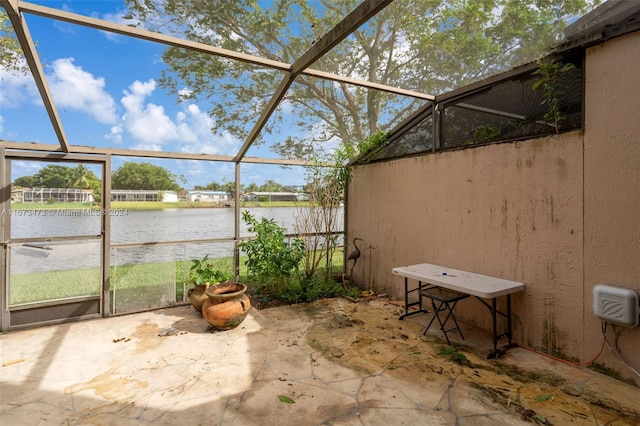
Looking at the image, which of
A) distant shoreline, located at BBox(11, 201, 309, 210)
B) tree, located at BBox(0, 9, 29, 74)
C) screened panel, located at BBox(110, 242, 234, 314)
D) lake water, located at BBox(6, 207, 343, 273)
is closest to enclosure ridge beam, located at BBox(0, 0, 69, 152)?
distant shoreline, located at BBox(11, 201, 309, 210)

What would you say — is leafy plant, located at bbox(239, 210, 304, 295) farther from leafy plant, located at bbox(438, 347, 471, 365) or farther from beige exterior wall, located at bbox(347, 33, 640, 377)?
leafy plant, located at bbox(438, 347, 471, 365)

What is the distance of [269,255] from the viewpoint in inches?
173

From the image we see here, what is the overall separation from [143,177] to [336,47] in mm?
4474

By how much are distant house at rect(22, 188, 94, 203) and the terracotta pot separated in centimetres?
182

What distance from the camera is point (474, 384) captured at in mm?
2408

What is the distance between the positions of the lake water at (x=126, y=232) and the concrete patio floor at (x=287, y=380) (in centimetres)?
86

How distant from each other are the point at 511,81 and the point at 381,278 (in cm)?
328

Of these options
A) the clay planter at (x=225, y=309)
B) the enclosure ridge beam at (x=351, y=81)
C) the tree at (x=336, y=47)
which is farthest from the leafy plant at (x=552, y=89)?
the clay planter at (x=225, y=309)

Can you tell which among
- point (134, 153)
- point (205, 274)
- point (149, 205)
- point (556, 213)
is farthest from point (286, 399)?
point (134, 153)

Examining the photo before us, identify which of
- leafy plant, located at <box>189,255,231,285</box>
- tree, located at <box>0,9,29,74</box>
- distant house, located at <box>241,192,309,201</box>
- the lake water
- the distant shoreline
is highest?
tree, located at <box>0,9,29,74</box>

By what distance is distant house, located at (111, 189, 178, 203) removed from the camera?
13.3 ft

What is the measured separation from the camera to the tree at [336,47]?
511 centimetres

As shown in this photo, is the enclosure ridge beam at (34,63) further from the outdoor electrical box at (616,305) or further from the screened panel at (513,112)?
the outdoor electrical box at (616,305)

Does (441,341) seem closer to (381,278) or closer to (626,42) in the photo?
(381,278)
